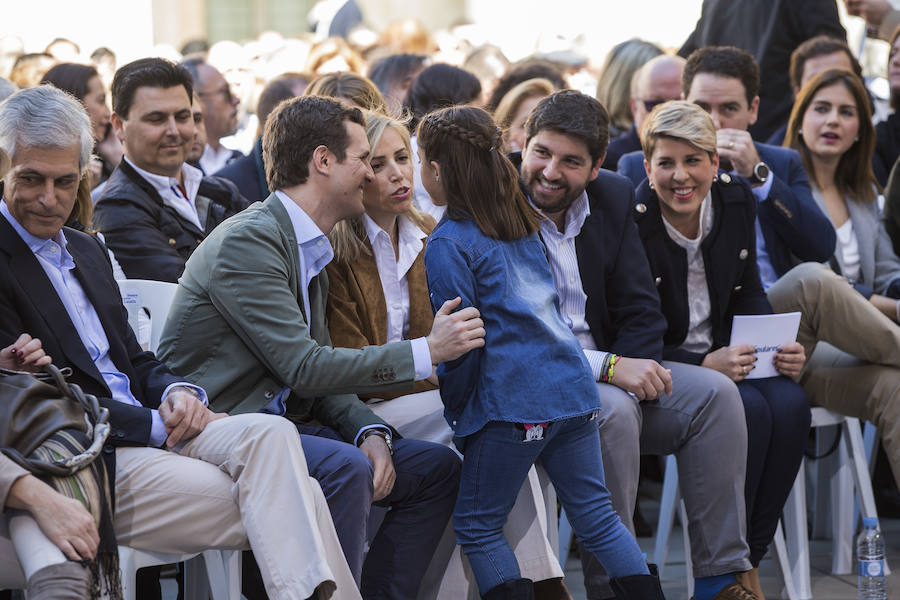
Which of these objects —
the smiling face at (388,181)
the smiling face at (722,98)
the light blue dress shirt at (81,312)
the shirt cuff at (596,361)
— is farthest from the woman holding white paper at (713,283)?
the light blue dress shirt at (81,312)

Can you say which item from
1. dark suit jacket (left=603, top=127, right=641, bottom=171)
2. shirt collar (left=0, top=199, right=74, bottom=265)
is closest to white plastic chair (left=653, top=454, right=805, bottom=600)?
dark suit jacket (left=603, top=127, right=641, bottom=171)

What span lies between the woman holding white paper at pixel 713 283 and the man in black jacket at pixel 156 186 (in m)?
→ 1.50

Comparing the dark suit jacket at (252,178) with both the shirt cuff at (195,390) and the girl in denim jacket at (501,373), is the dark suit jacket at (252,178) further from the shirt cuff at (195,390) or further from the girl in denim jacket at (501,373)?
the shirt cuff at (195,390)

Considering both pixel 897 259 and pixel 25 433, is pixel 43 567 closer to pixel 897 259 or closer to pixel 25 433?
pixel 25 433

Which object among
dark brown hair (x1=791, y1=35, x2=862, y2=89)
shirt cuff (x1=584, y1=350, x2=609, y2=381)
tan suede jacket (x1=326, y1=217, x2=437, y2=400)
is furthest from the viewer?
dark brown hair (x1=791, y1=35, x2=862, y2=89)

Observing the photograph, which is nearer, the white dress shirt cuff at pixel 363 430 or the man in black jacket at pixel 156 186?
the white dress shirt cuff at pixel 363 430

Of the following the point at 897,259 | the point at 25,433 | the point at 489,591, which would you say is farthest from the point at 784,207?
the point at 25,433

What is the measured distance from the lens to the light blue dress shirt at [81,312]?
2.97 metres

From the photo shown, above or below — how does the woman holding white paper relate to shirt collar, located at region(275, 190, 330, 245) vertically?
below

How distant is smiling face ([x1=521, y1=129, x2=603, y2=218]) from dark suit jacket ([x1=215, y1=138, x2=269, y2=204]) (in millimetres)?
1331

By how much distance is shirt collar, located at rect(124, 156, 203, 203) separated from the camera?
4.16m

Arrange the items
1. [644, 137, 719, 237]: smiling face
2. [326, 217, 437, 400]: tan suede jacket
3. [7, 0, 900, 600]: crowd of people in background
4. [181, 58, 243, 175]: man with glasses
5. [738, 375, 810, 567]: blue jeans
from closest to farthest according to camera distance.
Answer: [7, 0, 900, 600]: crowd of people in background < [326, 217, 437, 400]: tan suede jacket < [738, 375, 810, 567]: blue jeans < [644, 137, 719, 237]: smiling face < [181, 58, 243, 175]: man with glasses

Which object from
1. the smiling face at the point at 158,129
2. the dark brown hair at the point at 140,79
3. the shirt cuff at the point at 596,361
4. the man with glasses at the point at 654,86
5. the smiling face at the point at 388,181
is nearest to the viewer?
the smiling face at the point at 388,181

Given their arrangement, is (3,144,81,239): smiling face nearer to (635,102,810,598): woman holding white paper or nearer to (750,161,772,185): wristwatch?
(635,102,810,598): woman holding white paper
